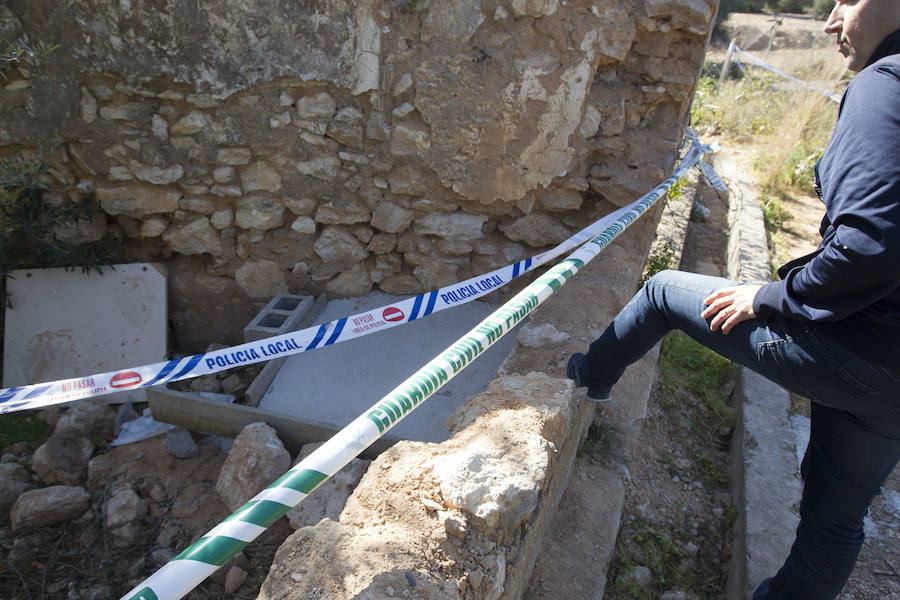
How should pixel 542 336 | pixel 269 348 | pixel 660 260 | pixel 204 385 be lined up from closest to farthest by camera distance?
pixel 542 336, pixel 269 348, pixel 204 385, pixel 660 260

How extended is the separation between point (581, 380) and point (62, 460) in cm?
272

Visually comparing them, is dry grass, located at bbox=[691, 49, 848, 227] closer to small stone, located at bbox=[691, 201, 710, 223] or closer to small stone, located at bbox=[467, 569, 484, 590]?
small stone, located at bbox=[691, 201, 710, 223]

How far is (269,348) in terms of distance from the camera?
2.79 meters

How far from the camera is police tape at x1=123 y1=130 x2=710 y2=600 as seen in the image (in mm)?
1185

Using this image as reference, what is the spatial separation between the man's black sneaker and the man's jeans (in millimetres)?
218

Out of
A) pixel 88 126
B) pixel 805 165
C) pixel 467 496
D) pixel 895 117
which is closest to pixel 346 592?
pixel 467 496

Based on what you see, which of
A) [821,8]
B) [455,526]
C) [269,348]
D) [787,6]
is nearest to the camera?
[455,526]

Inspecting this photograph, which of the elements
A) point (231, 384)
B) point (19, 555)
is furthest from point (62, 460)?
point (231, 384)

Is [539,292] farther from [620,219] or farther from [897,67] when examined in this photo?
[897,67]

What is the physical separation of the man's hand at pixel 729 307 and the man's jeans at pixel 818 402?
1.6 inches

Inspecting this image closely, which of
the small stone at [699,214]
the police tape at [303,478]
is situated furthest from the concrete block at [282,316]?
the small stone at [699,214]

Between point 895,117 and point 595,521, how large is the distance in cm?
175

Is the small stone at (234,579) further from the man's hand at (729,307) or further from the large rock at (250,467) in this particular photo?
the man's hand at (729,307)

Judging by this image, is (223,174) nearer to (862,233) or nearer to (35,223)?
(35,223)
